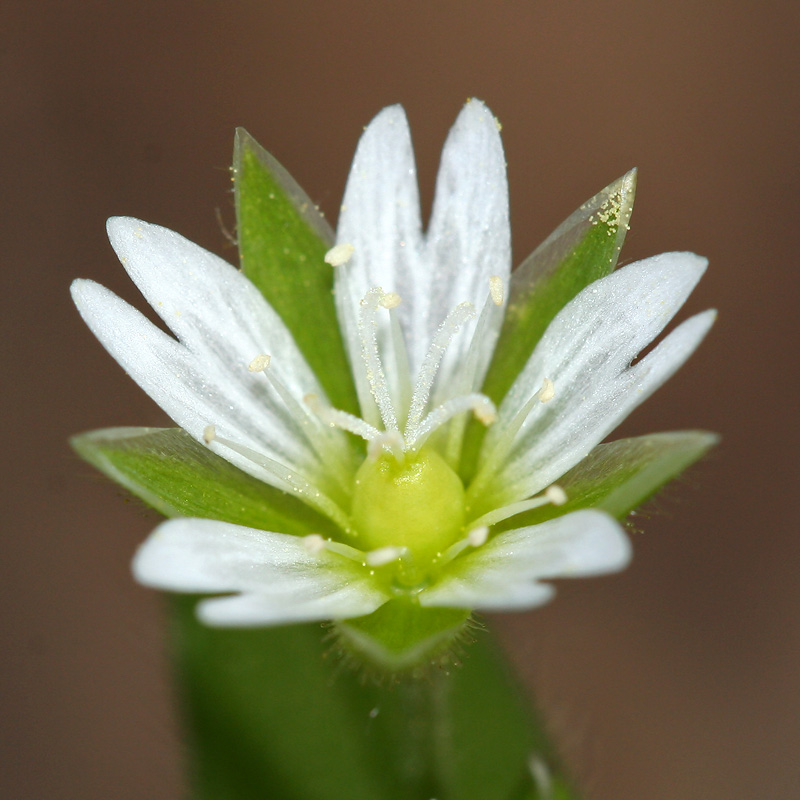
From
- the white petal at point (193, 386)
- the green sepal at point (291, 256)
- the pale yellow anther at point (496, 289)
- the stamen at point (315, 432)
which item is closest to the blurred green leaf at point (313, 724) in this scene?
the stamen at point (315, 432)

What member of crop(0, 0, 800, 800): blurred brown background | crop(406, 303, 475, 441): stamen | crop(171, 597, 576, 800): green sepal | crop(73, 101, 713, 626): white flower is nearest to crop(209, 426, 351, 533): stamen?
crop(73, 101, 713, 626): white flower

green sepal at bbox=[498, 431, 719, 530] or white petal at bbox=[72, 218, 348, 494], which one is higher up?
white petal at bbox=[72, 218, 348, 494]

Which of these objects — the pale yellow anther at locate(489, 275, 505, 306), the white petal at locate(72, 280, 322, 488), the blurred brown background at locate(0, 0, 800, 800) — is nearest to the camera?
the white petal at locate(72, 280, 322, 488)

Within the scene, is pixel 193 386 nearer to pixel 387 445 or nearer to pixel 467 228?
pixel 387 445

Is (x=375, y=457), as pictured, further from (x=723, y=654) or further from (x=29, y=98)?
(x=29, y=98)

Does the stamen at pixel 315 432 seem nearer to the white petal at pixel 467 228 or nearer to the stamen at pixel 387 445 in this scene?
the stamen at pixel 387 445

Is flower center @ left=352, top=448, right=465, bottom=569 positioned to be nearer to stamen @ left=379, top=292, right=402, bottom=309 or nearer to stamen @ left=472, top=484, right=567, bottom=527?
stamen @ left=472, top=484, right=567, bottom=527
